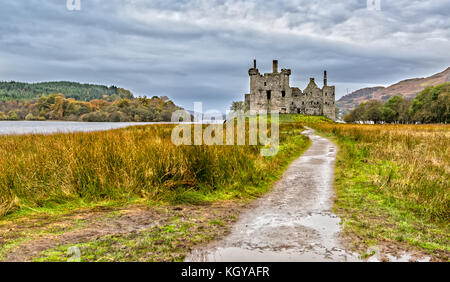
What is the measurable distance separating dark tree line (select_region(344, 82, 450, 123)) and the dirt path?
2285 inches

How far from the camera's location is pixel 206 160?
7.10 metres

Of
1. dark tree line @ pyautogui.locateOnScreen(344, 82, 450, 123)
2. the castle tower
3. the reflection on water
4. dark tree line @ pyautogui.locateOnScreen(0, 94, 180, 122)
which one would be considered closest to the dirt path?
the reflection on water

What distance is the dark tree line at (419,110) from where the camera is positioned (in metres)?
55.9

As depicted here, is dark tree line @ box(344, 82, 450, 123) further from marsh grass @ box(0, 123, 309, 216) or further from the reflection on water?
marsh grass @ box(0, 123, 309, 216)

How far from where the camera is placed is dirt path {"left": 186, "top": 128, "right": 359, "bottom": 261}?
132 inches

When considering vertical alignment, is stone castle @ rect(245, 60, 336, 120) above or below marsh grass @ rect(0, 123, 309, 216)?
above

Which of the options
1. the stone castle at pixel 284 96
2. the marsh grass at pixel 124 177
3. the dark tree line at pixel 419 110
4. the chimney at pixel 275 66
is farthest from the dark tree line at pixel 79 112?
the marsh grass at pixel 124 177

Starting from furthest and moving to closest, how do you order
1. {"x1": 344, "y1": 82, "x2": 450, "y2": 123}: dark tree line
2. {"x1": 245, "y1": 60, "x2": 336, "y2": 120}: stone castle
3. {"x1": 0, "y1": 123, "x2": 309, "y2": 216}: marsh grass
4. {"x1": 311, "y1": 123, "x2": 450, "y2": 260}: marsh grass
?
{"x1": 245, "y1": 60, "x2": 336, "y2": 120}: stone castle → {"x1": 344, "y1": 82, "x2": 450, "y2": 123}: dark tree line → {"x1": 0, "y1": 123, "x2": 309, "y2": 216}: marsh grass → {"x1": 311, "y1": 123, "x2": 450, "y2": 260}: marsh grass

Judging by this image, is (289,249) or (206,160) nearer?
(289,249)

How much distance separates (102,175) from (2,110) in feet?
336
